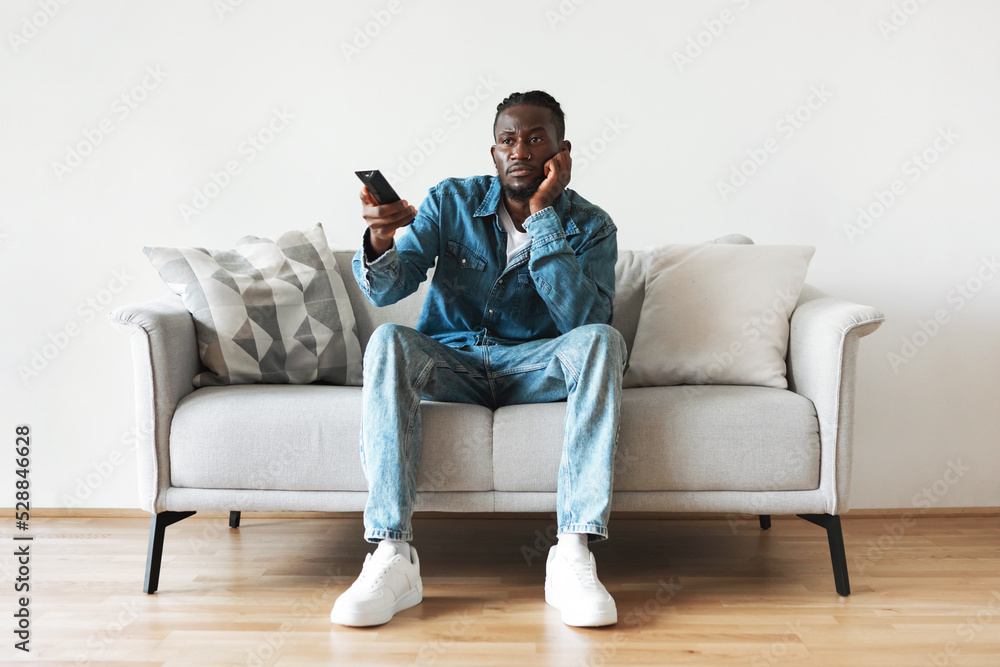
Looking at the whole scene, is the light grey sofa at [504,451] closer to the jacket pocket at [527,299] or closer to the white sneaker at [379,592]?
the white sneaker at [379,592]

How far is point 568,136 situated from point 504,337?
2.81 ft

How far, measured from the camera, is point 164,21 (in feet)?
Answer: 7.80

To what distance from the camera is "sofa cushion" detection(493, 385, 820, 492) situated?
1.62 meters

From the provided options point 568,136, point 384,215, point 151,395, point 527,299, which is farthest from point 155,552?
point 568,136

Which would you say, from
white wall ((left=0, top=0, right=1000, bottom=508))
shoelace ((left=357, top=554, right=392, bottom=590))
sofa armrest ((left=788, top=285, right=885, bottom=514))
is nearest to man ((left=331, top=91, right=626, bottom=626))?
shoelace ((left=357, top=554, right=392, bottom=590))

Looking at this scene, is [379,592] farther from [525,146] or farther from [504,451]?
[525,146]

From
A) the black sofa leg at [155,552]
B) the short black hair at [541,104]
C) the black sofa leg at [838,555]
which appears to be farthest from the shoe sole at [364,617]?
the short black hair at [541,104]

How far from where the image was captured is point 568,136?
241 cm

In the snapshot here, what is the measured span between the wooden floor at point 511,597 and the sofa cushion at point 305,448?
0.24 meters

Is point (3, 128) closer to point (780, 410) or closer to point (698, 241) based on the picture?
point (698, 241)

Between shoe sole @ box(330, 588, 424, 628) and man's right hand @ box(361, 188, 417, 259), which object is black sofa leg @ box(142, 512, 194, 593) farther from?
man's right hand @ box(361, 188, 417, 259)

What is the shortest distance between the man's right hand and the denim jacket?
161 mm

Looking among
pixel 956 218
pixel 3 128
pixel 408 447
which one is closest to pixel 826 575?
pixel 408 447

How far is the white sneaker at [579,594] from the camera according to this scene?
143cm
